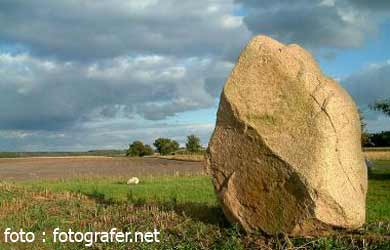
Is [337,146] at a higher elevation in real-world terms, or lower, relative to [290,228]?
higher

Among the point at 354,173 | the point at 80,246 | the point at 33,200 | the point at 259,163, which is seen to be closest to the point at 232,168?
the point at 259,163

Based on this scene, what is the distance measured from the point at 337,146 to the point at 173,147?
3697 inches

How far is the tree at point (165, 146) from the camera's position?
340 ft

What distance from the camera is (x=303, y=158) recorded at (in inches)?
419

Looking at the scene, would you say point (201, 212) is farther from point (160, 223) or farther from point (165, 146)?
point (165, 146)

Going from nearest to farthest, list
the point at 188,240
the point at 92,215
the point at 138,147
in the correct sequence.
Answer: the point at 188,240, the point at 92,215, the point at 138,147

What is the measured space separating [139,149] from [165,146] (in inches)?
189

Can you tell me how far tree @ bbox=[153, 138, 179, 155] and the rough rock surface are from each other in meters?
91.7

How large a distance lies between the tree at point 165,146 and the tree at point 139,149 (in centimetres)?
161

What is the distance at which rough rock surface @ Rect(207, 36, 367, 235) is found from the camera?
10.7 meters

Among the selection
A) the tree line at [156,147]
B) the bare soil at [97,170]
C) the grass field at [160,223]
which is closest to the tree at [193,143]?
the tree line at [156,147]

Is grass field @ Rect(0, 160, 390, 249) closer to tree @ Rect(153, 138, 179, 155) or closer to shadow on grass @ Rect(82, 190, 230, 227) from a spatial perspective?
shadow on grass @ Rect(82, 190, 230, 227)

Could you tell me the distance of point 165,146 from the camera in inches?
4085

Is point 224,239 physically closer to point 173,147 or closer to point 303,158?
point 303,158
